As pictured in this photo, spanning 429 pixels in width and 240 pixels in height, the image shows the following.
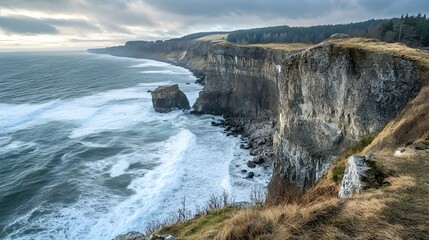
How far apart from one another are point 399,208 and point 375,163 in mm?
3058

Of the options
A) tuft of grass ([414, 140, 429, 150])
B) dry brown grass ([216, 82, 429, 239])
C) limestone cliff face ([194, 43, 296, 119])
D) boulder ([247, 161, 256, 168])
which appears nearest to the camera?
dry brown grass ([216, 82, 429, 239])

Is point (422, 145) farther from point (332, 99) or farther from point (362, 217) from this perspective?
point (332, 99)

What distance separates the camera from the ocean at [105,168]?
25250 mm

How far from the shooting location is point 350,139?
69.2 ft

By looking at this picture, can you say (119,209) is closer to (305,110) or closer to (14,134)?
(305,110)

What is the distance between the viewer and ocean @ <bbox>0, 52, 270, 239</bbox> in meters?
25.2

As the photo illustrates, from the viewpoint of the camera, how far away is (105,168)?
114ft

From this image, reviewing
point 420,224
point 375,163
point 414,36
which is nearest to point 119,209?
point 375,163

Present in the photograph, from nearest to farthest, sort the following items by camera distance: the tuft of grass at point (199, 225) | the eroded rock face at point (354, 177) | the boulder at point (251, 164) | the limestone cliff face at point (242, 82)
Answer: the eroded rock face at point (354, 177) < the tuft of grass at point (199, 225) < the boulder at point (251, 164) < the limestone cliff face at point (242, 82)

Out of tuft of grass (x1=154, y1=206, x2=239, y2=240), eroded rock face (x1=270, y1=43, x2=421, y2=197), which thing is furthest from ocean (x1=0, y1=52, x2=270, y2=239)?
tuft of grass (x1=154, y1=206, x2=239, y2=240)

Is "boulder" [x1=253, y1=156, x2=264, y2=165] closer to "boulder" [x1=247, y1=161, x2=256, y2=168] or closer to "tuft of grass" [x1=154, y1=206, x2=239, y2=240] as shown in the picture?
"boulder" [x1=247, y1=161, x2=256, y2=168]

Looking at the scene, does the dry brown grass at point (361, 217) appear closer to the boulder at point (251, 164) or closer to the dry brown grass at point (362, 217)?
the dry brown grass at point (362, 217)

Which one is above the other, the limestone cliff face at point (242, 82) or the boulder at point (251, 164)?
the limestone cliff face at point (242, 82)

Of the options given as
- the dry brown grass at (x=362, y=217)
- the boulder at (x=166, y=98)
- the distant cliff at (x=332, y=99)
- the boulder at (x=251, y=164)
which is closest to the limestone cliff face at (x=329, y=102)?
the distant cliff at (x=332, y=99)
